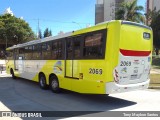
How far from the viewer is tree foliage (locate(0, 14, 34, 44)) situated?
71125 mm

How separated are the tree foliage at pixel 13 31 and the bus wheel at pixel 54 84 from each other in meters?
59.9

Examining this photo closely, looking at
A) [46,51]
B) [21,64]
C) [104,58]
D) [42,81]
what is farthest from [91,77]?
[21,64]

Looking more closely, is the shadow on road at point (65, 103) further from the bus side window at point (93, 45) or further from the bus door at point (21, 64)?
the bus door at point (21, 64)

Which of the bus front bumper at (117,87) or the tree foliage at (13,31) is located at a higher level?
the tree foliage at (13,31)

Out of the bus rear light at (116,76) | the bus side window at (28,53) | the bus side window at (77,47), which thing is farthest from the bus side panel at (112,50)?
the bus side window at (28,53)

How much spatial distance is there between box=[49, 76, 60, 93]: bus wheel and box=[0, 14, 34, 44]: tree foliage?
5991 centimetres

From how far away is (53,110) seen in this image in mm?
9305

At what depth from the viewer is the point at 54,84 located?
524 inches

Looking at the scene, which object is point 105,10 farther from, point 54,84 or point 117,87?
point 117,87

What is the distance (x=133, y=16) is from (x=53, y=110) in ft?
149

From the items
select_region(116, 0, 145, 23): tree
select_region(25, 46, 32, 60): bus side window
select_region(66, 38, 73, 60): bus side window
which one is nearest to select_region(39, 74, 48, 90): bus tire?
select_region(25, 46, 32, 60): bus side window

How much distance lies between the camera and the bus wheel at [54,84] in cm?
1299

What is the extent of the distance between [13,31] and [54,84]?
60683mm

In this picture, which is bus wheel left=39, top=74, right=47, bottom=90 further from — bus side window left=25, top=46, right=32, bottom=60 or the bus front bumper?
Result: the bus front bumper
